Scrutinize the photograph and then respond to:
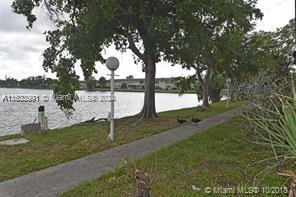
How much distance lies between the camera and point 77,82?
1825 cm

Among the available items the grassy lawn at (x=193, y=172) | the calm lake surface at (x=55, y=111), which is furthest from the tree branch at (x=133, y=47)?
the grassy lawn at (x=193, y=172)

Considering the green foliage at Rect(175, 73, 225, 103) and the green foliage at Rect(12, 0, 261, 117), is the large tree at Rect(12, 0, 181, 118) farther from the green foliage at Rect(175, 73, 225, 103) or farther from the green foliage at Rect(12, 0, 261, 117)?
the green foliage at Rect(175, 73, 225, 103)

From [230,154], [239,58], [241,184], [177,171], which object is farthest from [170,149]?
[239,58]

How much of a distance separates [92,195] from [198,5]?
10464 mm

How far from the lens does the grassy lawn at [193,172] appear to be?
596 centimetres

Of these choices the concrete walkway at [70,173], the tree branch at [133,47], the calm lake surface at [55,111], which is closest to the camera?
the concrete walkway at [70,173]

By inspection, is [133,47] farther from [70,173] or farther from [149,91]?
[70,173]

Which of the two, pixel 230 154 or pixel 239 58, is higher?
pixel 239 58

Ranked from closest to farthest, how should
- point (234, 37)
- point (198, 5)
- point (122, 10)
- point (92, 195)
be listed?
1. point (92, 195)
2. point (198, 5)
3. point (122, 10)
4. point (234, 37)

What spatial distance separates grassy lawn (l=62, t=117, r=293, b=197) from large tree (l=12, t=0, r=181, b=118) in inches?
275

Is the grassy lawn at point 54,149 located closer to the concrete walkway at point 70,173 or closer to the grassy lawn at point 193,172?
the concrete walkway at point 70,173

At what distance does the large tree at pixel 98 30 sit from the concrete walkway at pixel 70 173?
658 cm

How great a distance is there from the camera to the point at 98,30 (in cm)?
1691

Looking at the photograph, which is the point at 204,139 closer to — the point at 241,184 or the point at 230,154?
the point at 230,154
